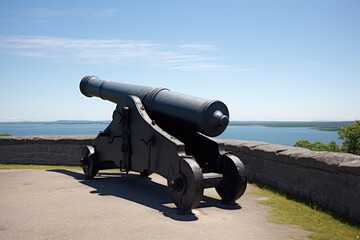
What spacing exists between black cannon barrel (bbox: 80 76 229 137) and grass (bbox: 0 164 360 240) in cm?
136

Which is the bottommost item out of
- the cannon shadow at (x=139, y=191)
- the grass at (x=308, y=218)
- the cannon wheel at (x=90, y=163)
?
the cannon shadow at (x=139, y=191)

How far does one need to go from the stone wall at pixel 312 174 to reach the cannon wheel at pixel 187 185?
5.48 feet

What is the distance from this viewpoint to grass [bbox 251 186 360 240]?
432 centimetres

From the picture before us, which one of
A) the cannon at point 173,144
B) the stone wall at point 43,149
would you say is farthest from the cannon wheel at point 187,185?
the stone wall at point 43,149

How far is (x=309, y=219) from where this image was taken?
4949mm

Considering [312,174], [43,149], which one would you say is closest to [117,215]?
[312,174]

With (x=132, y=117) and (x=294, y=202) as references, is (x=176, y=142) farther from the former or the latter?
(x=294, y=202)

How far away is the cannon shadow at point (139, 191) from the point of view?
5531 millimetres

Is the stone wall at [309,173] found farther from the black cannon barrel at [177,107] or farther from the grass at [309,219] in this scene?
the black cannon barrel at [177,107]

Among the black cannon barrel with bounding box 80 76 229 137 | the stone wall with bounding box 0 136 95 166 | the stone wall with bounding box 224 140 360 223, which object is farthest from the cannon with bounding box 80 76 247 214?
the stone wall with bounding box 0 136 95 166

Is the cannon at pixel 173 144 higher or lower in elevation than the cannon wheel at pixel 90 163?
higher

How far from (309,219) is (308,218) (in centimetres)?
4

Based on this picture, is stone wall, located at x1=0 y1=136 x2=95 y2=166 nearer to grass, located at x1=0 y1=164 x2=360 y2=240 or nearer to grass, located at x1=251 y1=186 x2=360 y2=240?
grass, located at x1=0 y1=164 x2=360 y2=240

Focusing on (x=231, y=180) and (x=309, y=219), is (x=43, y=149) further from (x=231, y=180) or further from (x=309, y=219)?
(x=309, y=219)
